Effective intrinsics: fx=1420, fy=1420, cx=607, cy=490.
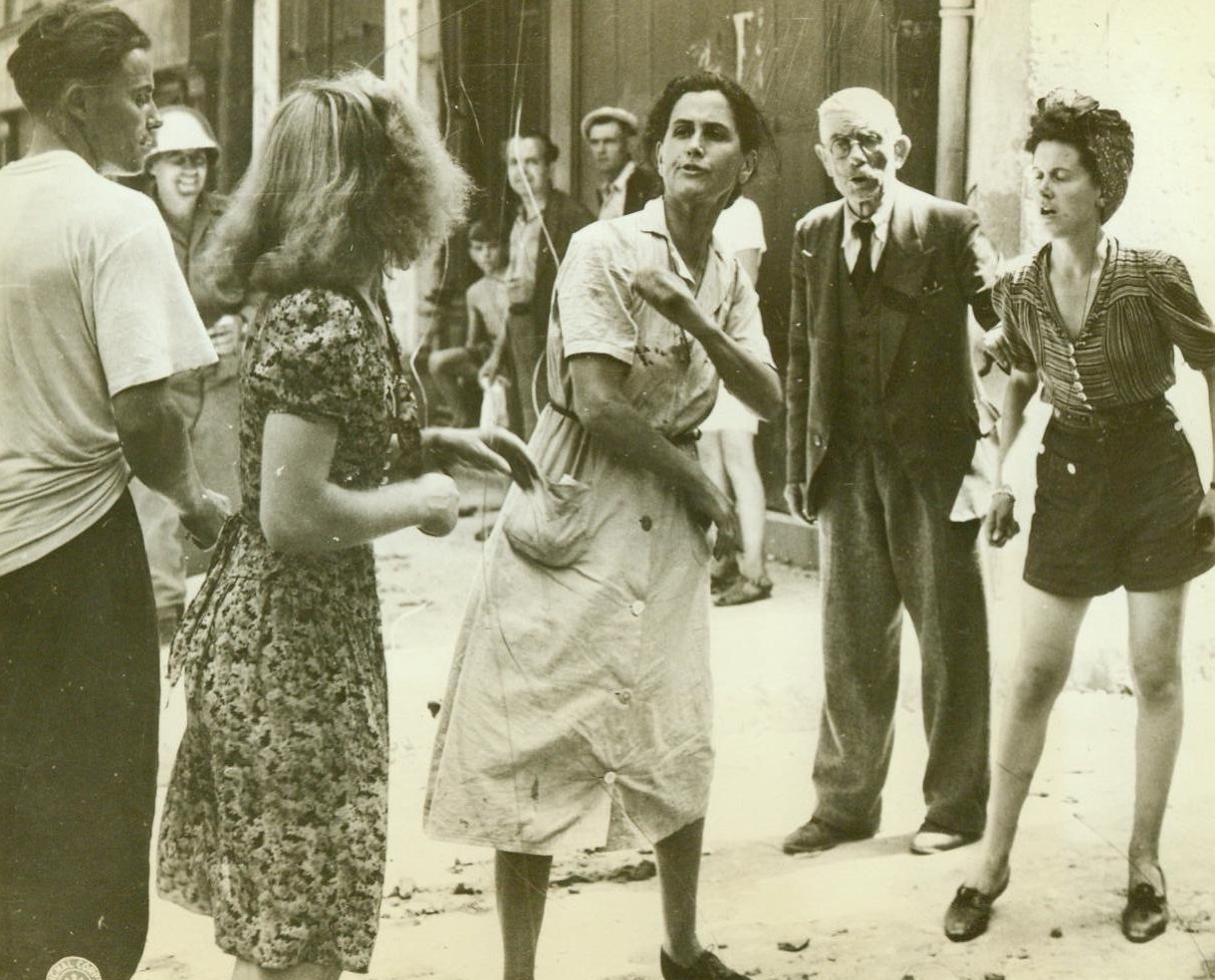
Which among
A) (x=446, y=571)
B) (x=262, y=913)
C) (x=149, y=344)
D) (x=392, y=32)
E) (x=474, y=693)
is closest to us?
(x=262, y=913)

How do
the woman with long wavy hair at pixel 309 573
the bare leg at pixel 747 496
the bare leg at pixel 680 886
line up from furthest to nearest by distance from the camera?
the bare leg at pixel 747 496 < the bare leg at pixel 680 886 < the woman with long wavy hair at pixel 309 573

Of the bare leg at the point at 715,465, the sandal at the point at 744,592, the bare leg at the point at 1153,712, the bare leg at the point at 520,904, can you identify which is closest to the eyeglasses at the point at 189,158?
the bare leg at the point at 715,465

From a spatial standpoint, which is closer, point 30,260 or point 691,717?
point 30,260

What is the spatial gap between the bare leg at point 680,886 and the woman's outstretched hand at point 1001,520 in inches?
34.5

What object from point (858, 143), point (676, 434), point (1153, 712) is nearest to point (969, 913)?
point (1153, 712)

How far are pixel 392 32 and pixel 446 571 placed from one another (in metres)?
1.14

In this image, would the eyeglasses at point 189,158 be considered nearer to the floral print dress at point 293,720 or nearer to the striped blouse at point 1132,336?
the floral print dress at point 293,720

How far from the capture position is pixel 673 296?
2.64 m

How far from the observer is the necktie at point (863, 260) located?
302 centimetres

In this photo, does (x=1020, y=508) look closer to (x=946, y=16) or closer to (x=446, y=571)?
(x=946, y=16)

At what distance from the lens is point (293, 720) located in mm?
2225

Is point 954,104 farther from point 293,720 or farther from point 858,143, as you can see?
point 293,720

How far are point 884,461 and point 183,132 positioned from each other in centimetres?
161

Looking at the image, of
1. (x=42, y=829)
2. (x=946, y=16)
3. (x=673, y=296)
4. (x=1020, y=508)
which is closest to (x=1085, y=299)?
(x=1020, y=508)
